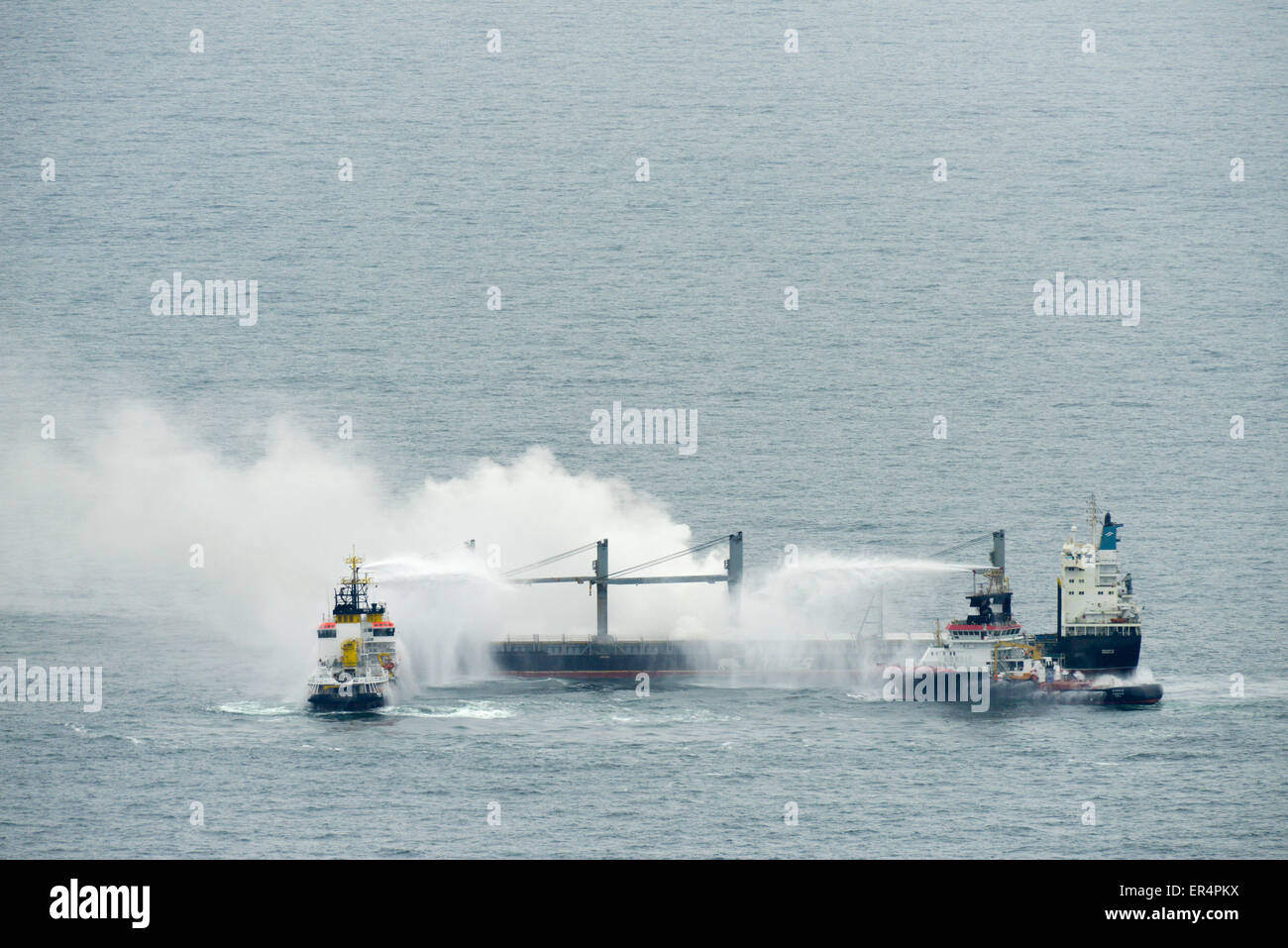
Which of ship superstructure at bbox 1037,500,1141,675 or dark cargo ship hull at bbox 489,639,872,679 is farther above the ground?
ship superstructure at bbox 1037,500,1141,675

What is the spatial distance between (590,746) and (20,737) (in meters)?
42.4

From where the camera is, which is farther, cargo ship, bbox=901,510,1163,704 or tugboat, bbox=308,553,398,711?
cargo ship, bbox=901,510,1163,704

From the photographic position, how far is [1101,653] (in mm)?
168125

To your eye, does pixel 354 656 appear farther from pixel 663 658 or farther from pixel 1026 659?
pixel 1026 659

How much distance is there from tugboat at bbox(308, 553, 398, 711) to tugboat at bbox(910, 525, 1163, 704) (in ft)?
145

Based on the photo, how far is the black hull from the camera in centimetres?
16800

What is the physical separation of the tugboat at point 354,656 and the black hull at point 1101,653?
176ft

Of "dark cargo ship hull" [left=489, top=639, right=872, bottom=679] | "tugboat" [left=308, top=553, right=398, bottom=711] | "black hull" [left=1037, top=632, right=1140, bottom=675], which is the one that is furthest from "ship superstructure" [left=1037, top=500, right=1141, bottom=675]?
"tugboat" [left=308, top=553, right=398, bottom=711]

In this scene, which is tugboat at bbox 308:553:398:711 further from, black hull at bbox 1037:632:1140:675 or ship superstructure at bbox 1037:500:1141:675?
ship superstructure at bbox 1037:500:1141:675

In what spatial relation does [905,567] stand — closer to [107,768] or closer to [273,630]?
[273,630]

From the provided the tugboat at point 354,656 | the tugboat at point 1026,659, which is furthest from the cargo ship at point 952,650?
the tugboat at point 354,656

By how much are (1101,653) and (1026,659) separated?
23.9 feet

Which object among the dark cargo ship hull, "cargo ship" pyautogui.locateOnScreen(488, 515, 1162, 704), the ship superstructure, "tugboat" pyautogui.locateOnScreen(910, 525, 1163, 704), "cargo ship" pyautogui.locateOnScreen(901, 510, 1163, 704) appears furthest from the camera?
the dark cargo ship hull
